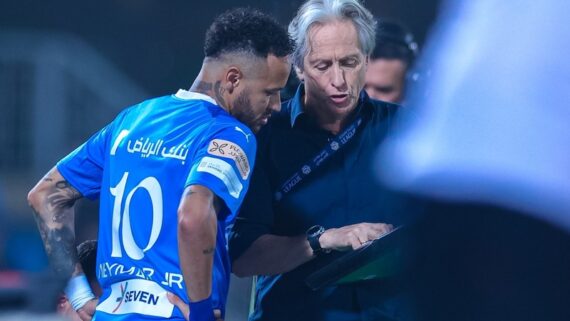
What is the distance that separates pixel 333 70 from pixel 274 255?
1.86 feet

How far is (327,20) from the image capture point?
283cm

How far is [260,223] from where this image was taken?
2666 mm

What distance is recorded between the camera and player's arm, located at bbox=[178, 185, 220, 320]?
2283 mm

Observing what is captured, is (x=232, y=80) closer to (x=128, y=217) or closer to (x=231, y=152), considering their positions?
(x=231, y=152)

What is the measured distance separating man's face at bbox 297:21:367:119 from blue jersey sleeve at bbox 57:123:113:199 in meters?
0.60

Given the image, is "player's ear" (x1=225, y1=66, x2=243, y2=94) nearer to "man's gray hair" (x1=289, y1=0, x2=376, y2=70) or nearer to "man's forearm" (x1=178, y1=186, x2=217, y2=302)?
"man's gray hair" (x1=289, y1=0, x2=376, y2=70)

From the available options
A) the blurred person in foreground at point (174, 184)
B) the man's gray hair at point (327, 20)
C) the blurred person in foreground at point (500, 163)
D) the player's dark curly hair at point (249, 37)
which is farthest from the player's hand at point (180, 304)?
the blurred person in foreground at point (500, 163)

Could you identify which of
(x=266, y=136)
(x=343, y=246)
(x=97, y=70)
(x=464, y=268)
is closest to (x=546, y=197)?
(x=464, y=268)

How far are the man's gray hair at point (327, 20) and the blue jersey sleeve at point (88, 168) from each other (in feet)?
1.95

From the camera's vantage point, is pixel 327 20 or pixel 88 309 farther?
pixel 327 20

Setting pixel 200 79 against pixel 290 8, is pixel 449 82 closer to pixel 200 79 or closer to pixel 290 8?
pixel 200 79

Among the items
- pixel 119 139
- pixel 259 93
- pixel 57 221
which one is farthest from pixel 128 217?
pixel 259 93

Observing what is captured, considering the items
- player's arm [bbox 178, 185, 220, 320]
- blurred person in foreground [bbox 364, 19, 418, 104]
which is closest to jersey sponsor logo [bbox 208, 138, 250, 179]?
player's arm [bbox 178, 185, 220, 320]

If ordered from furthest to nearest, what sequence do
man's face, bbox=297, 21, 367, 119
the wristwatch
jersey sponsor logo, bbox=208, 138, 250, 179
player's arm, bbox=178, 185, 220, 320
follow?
1. man's face, bbox=297, 21, 367, 119
2. the wristwatch
3. jersey sponsor logo, bbox=208, 138, 250, 179
4. player's arm, bbox=178, 185, 220, 320
